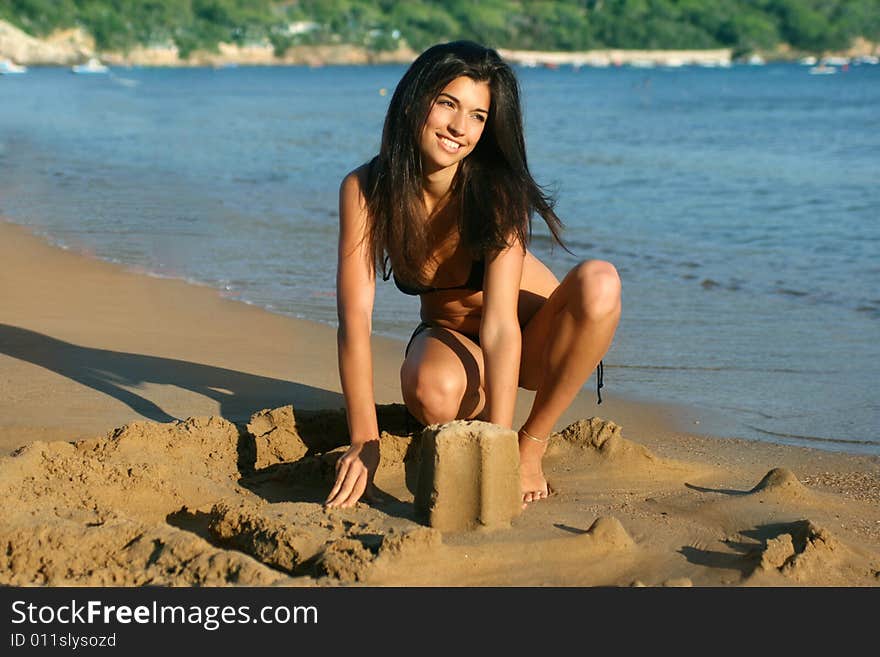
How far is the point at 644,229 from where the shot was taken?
967 cm

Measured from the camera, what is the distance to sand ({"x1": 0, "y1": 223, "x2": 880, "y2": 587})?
8.14 feet

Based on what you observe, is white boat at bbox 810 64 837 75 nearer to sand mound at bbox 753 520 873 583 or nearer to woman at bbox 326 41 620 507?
woman at bbox 326 41 620 507

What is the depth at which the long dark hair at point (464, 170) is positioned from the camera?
3.03 meters

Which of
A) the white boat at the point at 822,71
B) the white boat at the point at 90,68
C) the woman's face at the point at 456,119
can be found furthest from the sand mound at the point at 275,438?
the white boat at the point at 90,68

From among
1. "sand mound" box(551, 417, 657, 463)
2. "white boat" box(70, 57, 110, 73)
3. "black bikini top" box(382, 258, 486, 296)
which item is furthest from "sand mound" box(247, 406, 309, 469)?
"white boat" box(70, 57, 110, 73)

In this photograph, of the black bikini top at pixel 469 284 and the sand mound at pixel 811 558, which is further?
the black bikini top at pixel 469 284

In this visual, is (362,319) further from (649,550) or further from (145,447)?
(649,550)

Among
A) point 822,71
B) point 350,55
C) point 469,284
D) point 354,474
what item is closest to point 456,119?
point 469,284

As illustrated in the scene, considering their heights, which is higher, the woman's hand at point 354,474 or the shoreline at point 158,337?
the woman's hand at point 354,474

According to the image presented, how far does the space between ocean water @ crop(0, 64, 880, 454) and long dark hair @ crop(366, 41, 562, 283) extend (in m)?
1.53

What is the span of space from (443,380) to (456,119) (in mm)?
739

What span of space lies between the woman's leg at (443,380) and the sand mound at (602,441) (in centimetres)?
37

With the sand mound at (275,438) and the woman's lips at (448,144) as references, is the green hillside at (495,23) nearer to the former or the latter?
the sand mound at (275,438)

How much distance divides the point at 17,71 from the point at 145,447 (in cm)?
7184
